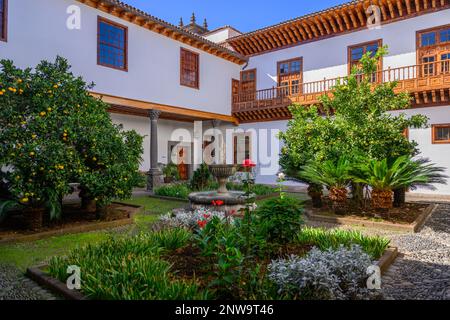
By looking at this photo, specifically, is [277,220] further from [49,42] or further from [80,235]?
[49,42]

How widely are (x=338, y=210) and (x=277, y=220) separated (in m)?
4.17

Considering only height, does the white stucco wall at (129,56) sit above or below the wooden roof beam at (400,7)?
below

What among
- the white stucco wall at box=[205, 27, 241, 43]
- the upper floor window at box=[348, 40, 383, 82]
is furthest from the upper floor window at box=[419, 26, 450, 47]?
the white stucco wall at box=[205, 27, 241, 43]

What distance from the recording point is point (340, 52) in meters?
15.9

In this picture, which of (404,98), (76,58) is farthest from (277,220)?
(76,58)

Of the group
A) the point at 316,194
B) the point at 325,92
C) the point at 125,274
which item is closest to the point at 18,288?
the point at 125,274

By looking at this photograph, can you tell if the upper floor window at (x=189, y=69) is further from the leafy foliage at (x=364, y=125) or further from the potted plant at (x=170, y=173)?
the leafy foliage at (x=364, y=125)

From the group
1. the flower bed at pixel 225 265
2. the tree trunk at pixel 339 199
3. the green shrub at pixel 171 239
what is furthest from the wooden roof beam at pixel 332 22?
the green shrub at pixel 171 239

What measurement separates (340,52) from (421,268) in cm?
1371

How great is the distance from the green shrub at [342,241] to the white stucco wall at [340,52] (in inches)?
470

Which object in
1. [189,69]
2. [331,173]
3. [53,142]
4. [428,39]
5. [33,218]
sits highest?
[428,39]

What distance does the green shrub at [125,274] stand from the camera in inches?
125

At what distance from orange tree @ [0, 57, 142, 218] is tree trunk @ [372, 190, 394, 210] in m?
5.99

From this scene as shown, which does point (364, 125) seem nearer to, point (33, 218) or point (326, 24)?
point (33, 218)
